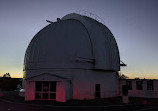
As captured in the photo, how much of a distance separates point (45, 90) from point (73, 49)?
6.09 m

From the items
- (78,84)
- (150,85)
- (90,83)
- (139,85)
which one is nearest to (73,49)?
(78,84)

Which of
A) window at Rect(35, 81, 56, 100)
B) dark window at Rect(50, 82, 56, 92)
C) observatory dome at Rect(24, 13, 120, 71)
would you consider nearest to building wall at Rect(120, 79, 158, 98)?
observatory dome at Rect(24, 13, 120, 71)

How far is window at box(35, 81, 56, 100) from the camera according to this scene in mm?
20016

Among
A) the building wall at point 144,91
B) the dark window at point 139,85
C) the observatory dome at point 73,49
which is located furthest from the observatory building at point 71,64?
the dark window at point 139,85

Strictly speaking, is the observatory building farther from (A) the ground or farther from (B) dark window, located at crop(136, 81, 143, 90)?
(B) dark window, located at crop(136, 81, 143, 90)

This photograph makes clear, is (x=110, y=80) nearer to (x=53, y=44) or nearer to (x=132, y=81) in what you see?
(x=132, y=81)

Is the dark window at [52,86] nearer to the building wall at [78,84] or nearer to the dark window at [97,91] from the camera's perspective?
the building wall at [78,84]

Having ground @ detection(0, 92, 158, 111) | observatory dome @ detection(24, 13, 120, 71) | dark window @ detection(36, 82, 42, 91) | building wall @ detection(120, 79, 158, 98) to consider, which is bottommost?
ground @ detection(0, 92, 158, 111)

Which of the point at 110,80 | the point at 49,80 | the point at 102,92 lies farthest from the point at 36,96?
the point at 110,80

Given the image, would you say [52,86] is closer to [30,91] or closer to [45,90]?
[45,90]

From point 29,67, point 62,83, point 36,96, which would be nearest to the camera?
point 62,83

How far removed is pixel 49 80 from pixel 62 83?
1.64m

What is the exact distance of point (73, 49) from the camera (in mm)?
21688

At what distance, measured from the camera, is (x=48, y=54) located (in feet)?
72.9
